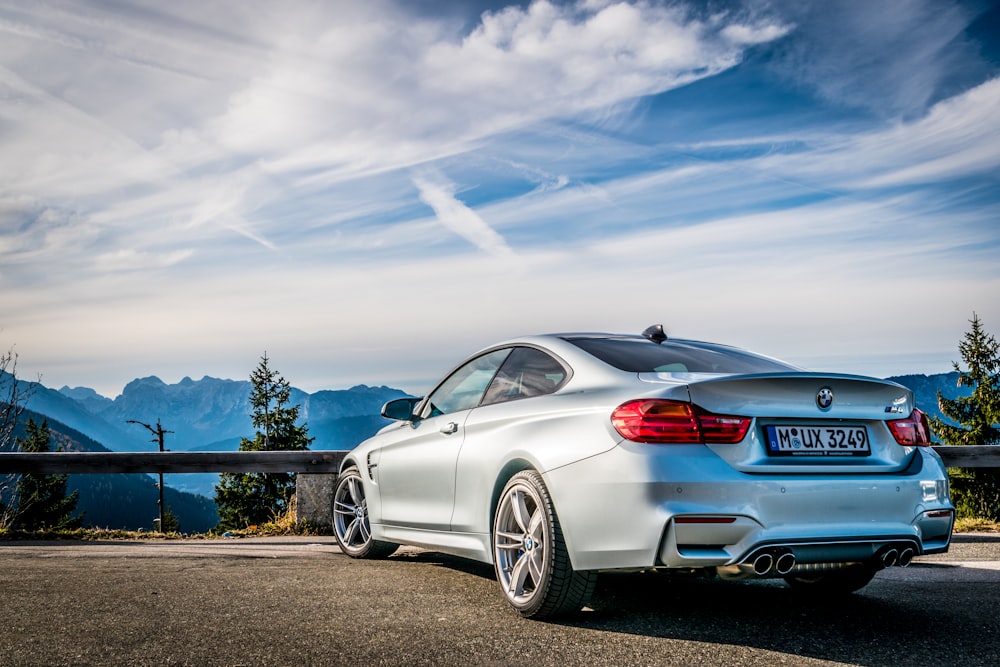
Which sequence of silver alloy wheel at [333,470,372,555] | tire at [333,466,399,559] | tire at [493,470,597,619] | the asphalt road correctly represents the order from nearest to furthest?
the asphalt road < tire at [493,470,597,619] < tire at [333,466,399,559] < silver alloy wheel at [333,470,372,555]

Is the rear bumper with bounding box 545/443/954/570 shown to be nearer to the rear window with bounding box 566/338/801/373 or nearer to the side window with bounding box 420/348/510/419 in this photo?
the rear window with bounding box 566/338/801/373

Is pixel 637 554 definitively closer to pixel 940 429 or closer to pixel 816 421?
pixel 816 421

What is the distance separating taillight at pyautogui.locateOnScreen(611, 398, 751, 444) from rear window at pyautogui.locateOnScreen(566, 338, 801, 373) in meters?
0.51

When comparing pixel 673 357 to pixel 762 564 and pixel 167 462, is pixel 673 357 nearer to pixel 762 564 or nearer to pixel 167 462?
pixel 762 564

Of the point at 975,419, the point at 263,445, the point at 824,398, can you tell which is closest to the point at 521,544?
the point at 824,398

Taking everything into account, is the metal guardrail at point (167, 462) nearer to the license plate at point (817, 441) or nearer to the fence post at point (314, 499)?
the fence post at point (314, 499)

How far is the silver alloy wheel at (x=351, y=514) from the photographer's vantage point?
680cm

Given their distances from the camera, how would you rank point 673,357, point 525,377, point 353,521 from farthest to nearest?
point 353,521 < point 525,377 < point 673,357

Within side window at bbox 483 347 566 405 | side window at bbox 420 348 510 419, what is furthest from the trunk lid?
side window at bbox 420 348 510 419

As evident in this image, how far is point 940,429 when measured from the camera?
4616 centimetres

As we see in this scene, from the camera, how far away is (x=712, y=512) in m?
3.75

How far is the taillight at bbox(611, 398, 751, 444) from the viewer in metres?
3.88

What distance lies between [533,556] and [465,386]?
158cm

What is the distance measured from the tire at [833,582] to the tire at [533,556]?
1.53m
